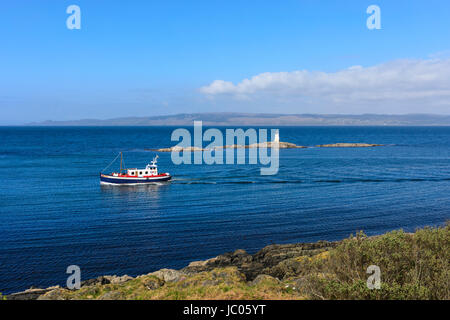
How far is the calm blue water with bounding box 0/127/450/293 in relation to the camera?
2616cm

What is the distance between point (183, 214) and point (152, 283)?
67.6 ft

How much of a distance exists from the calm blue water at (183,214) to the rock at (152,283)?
545 centimetres

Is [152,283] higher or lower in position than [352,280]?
lower

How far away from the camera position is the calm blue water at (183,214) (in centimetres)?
2616

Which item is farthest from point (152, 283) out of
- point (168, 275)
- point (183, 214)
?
point (183, 214)

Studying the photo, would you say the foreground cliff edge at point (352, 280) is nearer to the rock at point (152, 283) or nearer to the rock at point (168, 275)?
the rock at point (152, 283)

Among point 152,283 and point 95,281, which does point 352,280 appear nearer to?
point 152,283

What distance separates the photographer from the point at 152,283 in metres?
17.9

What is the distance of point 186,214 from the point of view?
38.4m

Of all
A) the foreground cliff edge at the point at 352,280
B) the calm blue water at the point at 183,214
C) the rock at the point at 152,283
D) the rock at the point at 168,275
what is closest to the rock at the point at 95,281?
the calm blue water at the point at 183,214

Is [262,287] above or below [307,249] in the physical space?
above

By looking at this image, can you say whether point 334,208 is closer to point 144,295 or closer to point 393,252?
point 393,252
